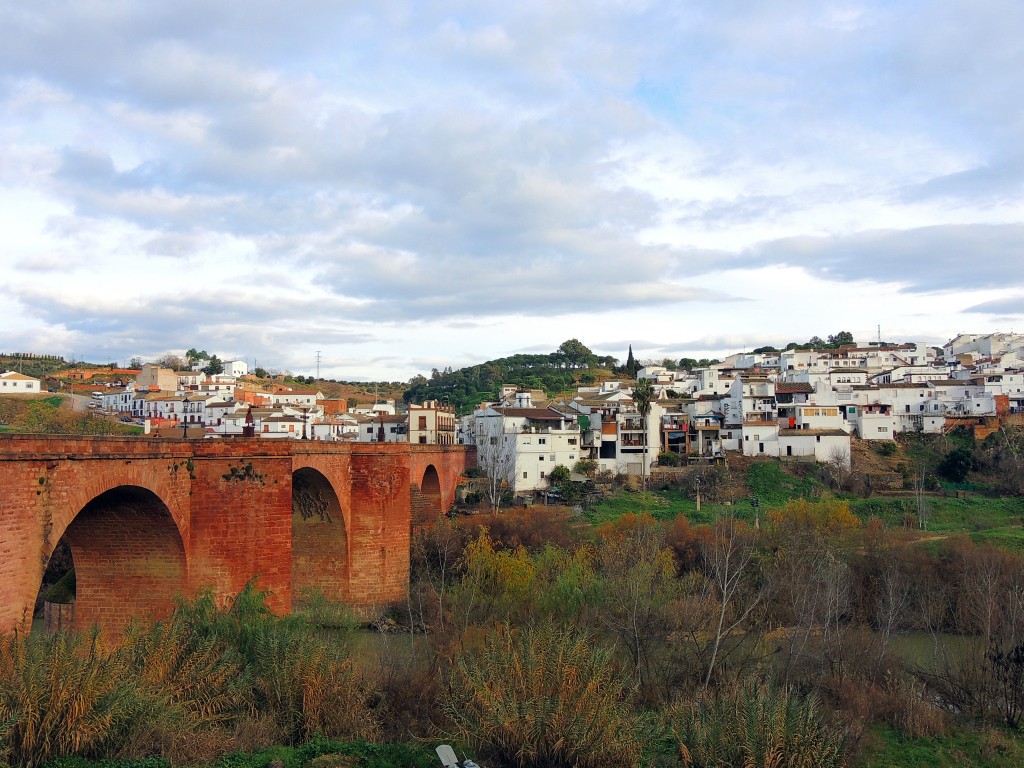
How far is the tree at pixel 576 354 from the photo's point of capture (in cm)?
10138

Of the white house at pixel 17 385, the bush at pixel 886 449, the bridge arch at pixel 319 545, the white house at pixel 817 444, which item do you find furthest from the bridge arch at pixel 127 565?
the white house at pixel 17 385

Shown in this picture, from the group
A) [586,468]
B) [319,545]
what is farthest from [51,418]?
[319,545]

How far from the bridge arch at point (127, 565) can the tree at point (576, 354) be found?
283 ft

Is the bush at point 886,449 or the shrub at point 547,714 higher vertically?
the bush at point 886,449

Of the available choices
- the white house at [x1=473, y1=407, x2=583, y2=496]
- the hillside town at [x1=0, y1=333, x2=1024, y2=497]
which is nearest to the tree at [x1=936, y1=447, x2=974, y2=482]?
the hillside town at [x1=0, y1=333, x2=1024, y2=497]

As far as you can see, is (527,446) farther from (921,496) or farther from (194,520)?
(194,520)

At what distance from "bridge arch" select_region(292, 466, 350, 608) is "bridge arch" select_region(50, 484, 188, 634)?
25.3 feet

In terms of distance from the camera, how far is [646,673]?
571 inches

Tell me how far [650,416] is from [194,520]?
37960mm

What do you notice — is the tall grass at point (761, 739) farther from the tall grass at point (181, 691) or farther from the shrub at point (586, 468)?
the shrub at point (586, 468)

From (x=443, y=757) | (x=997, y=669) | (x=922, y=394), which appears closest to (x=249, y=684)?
(x=443, y=757)

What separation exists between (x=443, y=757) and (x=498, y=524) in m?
24.9

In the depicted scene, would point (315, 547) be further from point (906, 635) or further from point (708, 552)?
point (906, 635)

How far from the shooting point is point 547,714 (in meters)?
8.80
